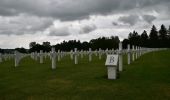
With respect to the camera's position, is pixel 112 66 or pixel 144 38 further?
pixel 144 38

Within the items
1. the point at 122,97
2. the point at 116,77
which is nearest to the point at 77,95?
the point at 122,97

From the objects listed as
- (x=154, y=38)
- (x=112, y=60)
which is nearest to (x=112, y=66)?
(x=112, y=60)

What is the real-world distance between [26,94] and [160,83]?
5.04 metres

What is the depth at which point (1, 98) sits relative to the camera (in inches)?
387

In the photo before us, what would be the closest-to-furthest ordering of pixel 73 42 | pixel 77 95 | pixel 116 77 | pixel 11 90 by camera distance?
pixel 77 95 < pixel 11 90 < pixel 116 77 < pixel 73 42

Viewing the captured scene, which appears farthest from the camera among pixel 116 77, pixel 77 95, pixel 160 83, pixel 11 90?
pixel 116 77

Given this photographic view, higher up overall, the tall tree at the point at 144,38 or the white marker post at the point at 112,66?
the tall tree at the point at 144,38

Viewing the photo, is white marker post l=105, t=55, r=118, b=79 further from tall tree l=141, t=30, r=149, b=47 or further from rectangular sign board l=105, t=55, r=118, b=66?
tall tree l=141, t=30, r=149, b=47

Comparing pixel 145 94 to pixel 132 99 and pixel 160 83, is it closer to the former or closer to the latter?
pixel 132 99

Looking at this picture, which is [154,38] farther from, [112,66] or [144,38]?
[112,66]

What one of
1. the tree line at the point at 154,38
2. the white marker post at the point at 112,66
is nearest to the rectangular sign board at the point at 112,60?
the white marker post at the point at 112,66

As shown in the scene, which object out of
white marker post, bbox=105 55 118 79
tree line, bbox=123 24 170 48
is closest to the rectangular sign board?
white marker post, bbox=105 55 118 79

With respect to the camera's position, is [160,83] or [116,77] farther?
[116,77]

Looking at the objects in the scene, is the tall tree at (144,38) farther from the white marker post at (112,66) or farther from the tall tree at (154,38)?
the white marker post at (112,66)
